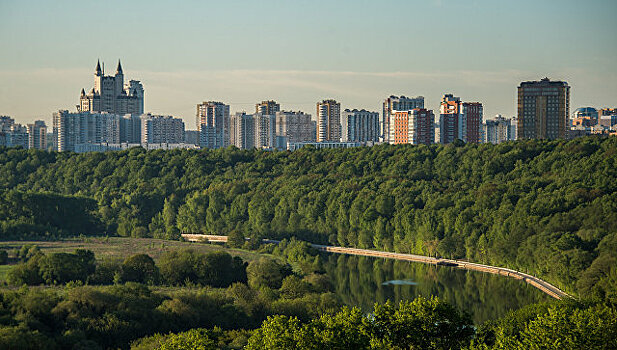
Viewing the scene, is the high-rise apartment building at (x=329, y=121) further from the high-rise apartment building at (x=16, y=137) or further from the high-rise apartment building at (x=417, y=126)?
the high-rise apartment building at (x=16, y=137)

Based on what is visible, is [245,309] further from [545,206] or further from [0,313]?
[545,206]

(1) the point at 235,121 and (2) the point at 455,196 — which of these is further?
(1) the point at 235,121

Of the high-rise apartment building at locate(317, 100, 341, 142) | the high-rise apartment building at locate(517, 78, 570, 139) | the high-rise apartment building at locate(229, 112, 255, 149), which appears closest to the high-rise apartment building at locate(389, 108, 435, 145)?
the high-rise apartment building at locate(517, 78, 570, 139)

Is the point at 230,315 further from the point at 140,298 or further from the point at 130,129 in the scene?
the point at 130,129

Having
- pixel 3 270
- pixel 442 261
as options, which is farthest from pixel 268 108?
pixel 3 270

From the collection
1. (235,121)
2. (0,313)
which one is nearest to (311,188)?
(0,313)

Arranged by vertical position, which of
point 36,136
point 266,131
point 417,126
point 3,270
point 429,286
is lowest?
point 429,286

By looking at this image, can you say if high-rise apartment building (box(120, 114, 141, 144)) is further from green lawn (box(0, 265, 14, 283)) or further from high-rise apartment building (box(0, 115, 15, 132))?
green lawn (box(0, 265, 14, 283))
